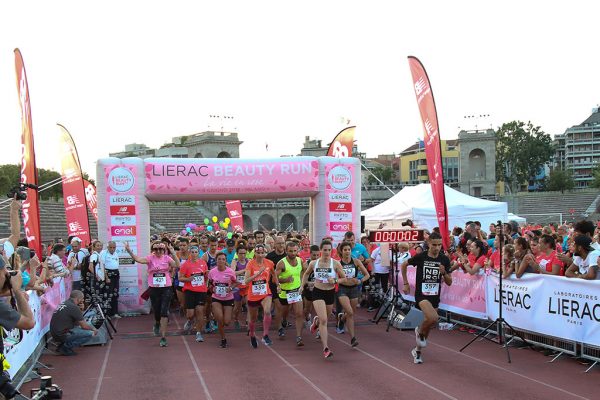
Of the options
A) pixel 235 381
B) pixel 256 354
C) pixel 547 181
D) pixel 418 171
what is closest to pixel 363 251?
pixel 256 354

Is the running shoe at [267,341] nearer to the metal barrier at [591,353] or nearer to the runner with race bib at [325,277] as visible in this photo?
the runner with race bib at [325,277]

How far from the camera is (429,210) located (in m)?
23.0

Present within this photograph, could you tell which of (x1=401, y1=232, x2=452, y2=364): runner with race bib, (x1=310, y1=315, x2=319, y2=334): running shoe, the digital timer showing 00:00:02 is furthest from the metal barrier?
the digital timer showing 00:00:02

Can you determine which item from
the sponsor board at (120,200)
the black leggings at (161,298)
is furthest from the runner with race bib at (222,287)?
the sponsor board at (120,200)

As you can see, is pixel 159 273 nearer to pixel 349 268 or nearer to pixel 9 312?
pixel 349 268

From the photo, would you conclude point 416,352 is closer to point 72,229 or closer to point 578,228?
point 578,228

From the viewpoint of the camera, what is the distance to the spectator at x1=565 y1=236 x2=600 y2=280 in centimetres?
904

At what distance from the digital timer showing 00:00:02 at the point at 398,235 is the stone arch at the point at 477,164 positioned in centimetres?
8363

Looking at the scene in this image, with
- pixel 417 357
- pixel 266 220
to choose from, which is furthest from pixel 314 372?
pixel 266 220

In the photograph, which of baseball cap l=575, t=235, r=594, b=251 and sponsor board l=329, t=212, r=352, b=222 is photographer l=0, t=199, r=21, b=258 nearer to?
baseball cap l=575, t=235, r=594, b=251

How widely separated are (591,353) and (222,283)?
232 inches

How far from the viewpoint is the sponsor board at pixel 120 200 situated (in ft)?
53.2

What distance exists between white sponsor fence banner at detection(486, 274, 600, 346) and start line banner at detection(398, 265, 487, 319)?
404 mm

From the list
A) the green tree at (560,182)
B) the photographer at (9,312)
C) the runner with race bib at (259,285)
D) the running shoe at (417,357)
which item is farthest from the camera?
the green tree at (560,182)
